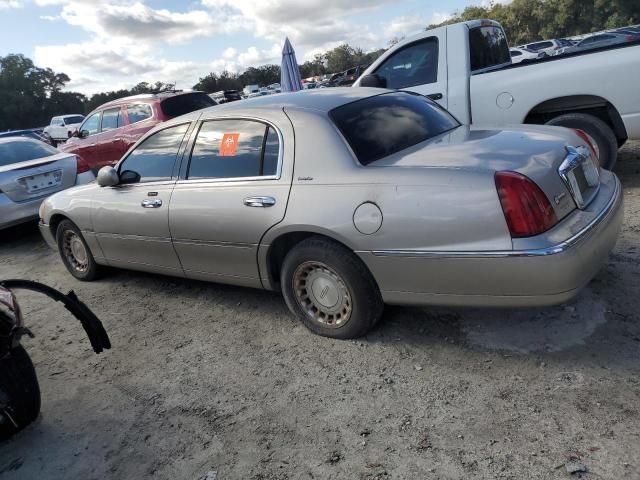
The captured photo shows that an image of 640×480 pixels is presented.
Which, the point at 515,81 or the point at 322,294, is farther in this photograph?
the point at 515,81

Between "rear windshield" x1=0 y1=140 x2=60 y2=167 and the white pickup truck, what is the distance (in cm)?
516

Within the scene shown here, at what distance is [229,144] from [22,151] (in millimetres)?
5612

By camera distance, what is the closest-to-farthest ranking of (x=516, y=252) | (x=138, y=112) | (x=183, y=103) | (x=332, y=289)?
(x=516, y=252), (x=332, y=289), (x=138, y=112), (x=183, y=103)

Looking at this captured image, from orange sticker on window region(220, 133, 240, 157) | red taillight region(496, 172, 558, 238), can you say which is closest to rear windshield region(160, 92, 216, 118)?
orange sticker on window region(220, 133, 240, 157)

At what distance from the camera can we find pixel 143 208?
4.26 m

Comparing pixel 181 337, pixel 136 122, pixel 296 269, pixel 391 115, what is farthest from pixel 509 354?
pixel 136 122

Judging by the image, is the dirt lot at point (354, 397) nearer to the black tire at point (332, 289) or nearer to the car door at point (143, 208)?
the black tire at point (332, 289)

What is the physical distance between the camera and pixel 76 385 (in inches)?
138

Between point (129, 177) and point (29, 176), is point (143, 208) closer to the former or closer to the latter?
point (129, 177)

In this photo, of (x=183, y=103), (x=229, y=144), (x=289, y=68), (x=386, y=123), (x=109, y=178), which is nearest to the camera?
(x=386, y=123)

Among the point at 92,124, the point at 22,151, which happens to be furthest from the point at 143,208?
the point at 92,124

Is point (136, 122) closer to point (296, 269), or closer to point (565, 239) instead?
point (296, 269)

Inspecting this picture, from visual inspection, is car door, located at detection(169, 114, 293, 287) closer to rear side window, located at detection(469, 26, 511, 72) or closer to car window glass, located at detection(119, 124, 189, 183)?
car window glass, located at detection(119, 124, 189, 183)

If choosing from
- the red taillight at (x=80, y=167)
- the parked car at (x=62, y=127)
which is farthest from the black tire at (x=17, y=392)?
the parked car at (x=62, y=127)
